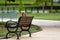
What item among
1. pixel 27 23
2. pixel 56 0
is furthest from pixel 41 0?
pixel 27 23

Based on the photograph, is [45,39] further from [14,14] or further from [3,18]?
[3,18]

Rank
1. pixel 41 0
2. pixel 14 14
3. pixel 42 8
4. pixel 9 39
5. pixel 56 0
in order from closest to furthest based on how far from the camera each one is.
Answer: pixel 9 39 → pixel 14 14 → pixel 41 0 → pixel 42 8 → pixel 56 0

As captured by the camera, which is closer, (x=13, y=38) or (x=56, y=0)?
(x=13, y=38)

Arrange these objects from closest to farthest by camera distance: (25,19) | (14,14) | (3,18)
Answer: (25,19)
(14,14)
(3,18)

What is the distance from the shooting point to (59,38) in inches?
442

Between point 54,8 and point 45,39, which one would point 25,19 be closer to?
point 45,39

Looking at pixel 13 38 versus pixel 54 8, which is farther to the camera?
pixel 54 8

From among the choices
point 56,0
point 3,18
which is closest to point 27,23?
point 3,18

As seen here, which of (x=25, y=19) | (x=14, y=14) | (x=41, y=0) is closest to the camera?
(x=25, y=19)

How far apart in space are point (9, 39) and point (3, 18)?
1021 cm

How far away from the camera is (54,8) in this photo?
3484cm

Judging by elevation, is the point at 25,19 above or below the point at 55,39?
above

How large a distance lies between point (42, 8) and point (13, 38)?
2306 centimetres

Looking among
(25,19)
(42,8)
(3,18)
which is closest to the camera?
(25,19)
